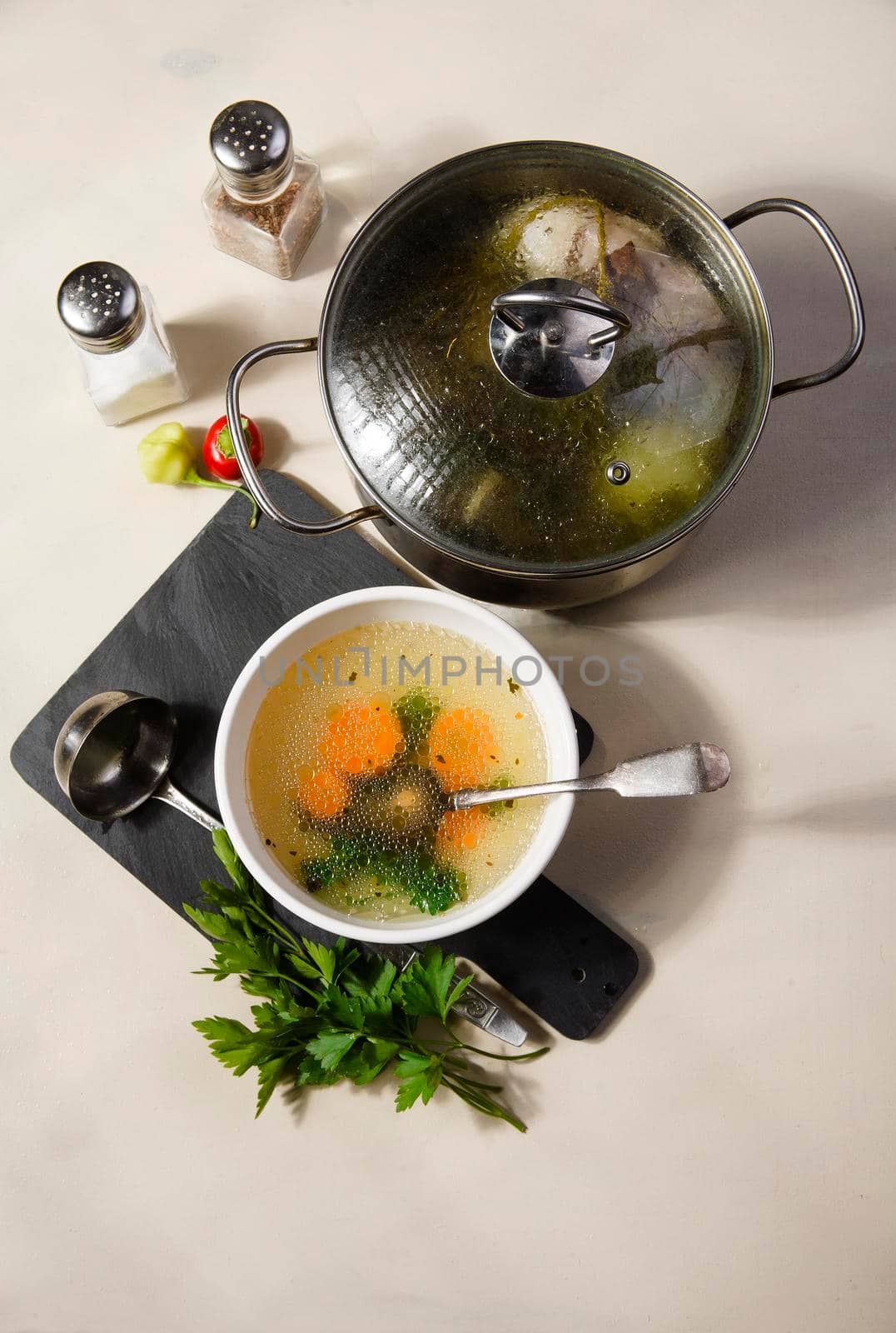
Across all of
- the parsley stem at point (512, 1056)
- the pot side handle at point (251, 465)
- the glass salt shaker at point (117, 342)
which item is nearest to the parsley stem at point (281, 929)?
the parsley stem at point (512, 1056)

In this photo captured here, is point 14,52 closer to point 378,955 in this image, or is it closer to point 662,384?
point 662,384

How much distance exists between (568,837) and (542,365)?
55cm

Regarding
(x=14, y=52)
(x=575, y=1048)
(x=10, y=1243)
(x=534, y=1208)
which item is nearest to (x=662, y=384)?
(x=575, y=1048)

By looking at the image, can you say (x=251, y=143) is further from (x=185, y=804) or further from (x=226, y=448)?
(x=185, y=804)

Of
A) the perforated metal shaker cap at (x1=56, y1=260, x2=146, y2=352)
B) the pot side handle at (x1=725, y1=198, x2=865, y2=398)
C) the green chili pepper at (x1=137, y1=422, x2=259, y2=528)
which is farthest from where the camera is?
the green chili pepper at (x1=137, y1=422, x2=259, y2=528)

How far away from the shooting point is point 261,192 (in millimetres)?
1196

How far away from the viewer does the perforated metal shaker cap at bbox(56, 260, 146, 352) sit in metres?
1.12

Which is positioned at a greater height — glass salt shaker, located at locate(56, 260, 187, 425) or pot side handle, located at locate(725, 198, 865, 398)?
glass salt shaker, located at locate(56, 260, 187, 425)

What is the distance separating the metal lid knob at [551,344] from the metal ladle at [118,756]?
0.56m

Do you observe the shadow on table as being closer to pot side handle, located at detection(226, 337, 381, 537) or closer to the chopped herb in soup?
the chopped herb in soup

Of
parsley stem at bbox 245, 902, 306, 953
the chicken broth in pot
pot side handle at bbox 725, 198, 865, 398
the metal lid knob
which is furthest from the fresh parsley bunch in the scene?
pot side handle at bbox 725, 198, 865, 398

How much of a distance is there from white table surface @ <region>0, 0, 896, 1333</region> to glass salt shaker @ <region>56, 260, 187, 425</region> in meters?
0.05

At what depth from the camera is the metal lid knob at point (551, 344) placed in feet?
2.90

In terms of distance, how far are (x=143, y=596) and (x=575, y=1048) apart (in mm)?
728
